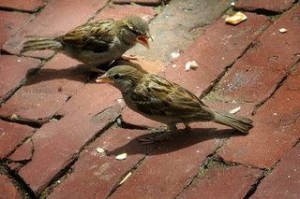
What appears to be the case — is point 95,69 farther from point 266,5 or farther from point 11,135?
point 266,5

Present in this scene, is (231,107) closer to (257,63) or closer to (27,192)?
(257,63)

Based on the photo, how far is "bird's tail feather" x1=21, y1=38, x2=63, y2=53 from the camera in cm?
489

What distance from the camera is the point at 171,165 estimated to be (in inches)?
153

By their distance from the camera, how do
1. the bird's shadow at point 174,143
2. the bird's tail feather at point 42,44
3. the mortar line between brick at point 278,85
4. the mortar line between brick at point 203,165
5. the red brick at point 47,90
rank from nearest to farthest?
the mortar line between brick at point 203,165, the bird's shadow at point 174,143, the mortar line between brick at point 278,85, the red brick at point 47,90, the bird's tail feather at point 42,44

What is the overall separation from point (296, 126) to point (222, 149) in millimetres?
456

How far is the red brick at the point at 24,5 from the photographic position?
5.47 meters

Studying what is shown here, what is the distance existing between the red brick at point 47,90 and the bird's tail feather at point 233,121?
113 centimetres

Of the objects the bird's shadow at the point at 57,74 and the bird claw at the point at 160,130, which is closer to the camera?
the bird claw at the point at 160,130

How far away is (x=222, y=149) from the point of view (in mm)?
3938

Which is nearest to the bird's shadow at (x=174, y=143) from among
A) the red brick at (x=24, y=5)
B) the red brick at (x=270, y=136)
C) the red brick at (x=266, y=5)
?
the red brick at (x=270, y=136)

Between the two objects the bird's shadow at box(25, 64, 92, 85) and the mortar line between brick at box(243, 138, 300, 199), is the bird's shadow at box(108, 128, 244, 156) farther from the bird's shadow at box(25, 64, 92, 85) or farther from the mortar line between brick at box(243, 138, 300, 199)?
the bird's shadow at box(25, 64, 92, 85)

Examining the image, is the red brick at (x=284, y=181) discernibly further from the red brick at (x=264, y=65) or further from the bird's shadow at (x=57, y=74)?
the bird's shadow at (x=57, y=74)

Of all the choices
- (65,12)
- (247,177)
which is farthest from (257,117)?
(65,12)

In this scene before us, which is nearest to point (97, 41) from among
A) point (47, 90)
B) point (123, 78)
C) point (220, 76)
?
point (47, 90)
